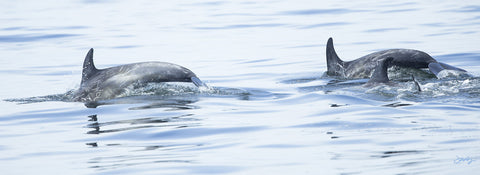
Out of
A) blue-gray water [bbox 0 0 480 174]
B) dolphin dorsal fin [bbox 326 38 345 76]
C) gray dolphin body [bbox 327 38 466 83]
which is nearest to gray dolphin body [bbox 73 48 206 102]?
blue-gray water [bbox 0 0 480 174]

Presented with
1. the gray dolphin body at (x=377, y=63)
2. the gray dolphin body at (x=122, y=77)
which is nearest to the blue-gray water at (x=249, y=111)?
the gray dolphin body at (x=122, y=77)

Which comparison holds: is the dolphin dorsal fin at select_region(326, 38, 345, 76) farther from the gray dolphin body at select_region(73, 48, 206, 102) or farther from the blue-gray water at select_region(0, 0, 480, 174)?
the gray dolphin body at select_region(73, 48, 206, 102)

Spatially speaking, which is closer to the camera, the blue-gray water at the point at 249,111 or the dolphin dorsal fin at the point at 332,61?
the blue-gray water at the point at 249,111

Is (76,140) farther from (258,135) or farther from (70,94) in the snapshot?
(70,94)

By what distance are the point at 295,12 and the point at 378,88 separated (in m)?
21.7

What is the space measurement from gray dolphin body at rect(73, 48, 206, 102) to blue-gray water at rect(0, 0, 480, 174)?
0.80 feet

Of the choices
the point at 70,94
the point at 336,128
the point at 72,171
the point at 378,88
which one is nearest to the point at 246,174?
the point at 72,171

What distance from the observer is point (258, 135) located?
9.84 m

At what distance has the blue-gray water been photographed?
8.41m

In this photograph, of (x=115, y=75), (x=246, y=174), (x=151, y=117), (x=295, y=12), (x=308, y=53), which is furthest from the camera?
(x=295, y=12)

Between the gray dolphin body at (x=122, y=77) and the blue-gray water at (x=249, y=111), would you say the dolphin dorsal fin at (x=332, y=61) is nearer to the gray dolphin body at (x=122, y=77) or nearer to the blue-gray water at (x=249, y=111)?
the blue-gray water at (x=249, y=111)

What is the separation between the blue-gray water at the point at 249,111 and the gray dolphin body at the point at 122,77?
0.80ft

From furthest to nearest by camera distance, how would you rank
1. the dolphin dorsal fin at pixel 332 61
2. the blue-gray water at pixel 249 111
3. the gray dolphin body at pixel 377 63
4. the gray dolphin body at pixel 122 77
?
1. the dolphin dorsal fin at pixel 332 61
2. the gray dolphin body at pixel 377 63
3. the gray dolphin body at pixel 122 77
4. the blue-gray water at pixel 249 111

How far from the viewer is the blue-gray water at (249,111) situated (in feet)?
27.6
